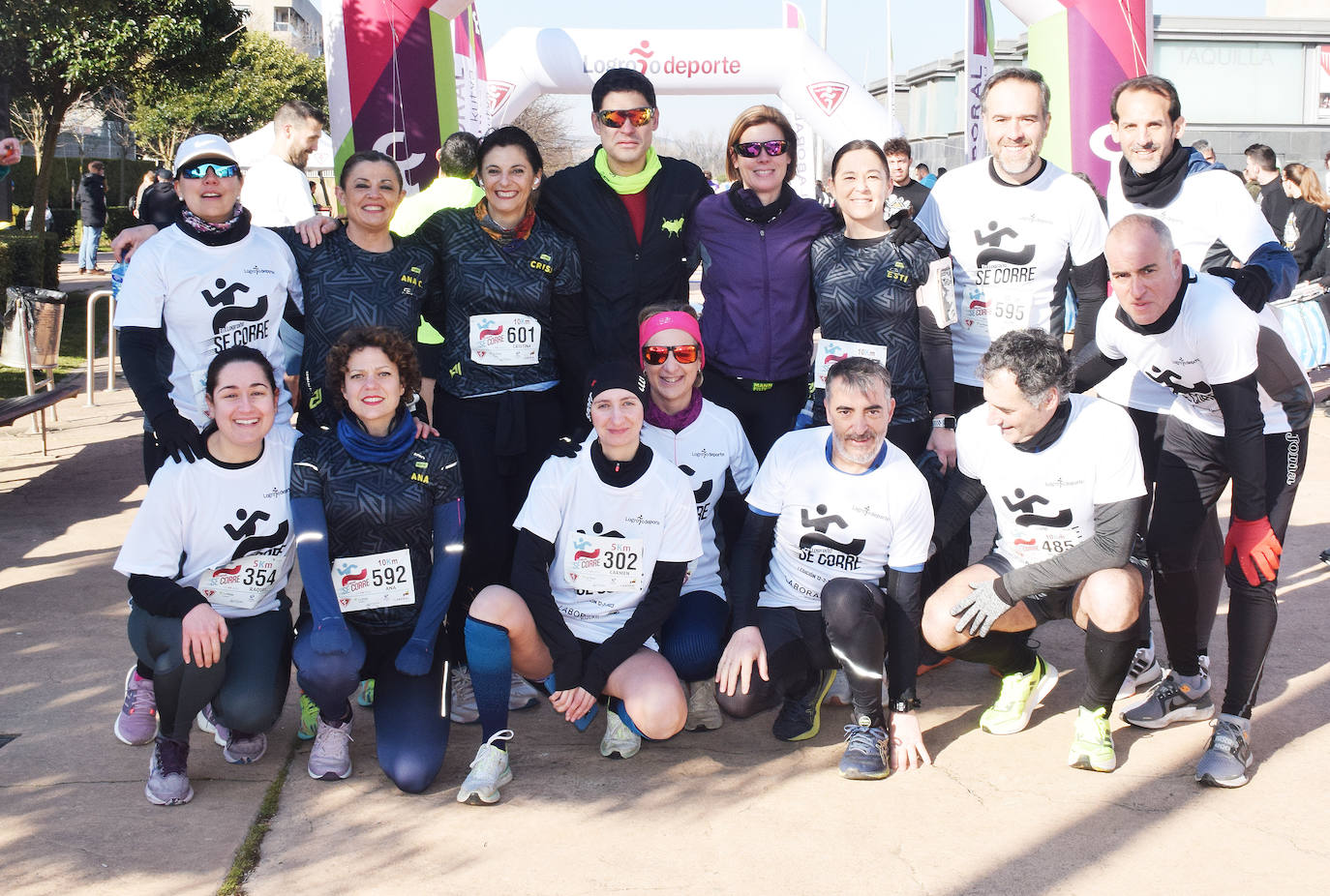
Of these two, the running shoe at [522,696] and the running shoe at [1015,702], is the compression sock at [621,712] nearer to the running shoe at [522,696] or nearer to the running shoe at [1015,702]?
the running shoe at [522,696]

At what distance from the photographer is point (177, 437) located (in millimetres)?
3314

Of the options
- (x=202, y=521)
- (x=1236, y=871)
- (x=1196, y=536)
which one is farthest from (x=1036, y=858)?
(x=202, y=521)

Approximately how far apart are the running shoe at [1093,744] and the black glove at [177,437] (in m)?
2.66

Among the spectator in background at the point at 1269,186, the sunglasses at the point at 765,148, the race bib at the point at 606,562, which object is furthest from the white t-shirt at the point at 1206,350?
the spectator in background at the point at 1269,186

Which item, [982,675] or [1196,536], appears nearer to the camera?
[1196,536]

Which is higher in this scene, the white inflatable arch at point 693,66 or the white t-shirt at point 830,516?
the white inflatable arch at point 693,66

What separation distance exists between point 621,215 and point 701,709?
1666mm

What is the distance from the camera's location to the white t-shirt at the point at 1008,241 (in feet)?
12.6

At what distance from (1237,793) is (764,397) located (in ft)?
6.12

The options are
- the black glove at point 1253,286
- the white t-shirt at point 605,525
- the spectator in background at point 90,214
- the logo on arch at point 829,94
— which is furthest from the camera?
the spectator in background at point 90,214

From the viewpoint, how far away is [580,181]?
13.2 feet

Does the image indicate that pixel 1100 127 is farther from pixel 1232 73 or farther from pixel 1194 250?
pixel 1232 73

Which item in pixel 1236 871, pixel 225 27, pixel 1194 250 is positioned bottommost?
pixel 1236 871

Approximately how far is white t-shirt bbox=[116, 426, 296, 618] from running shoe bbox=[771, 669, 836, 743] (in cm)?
159
